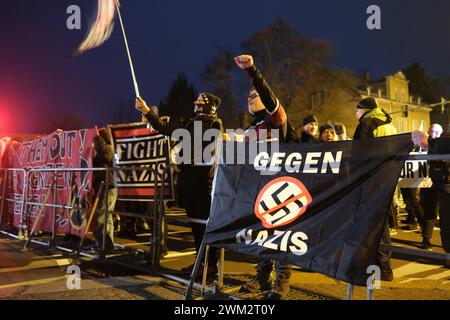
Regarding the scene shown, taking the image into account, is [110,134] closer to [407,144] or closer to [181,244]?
[181,244]

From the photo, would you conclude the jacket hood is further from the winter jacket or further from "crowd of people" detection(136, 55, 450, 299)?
the winter jacket

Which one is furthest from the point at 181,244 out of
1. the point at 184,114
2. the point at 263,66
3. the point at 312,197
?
the point at 184,114

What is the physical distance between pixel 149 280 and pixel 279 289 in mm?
1769

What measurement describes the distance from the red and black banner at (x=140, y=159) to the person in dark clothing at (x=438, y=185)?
3.38 metres

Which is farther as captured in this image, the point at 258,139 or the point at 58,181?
the point at 58,181

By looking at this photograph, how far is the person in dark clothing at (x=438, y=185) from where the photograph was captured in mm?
3340

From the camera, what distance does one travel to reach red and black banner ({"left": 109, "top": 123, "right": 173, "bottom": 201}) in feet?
19.5

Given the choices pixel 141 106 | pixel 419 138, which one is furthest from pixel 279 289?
pixel 141 106

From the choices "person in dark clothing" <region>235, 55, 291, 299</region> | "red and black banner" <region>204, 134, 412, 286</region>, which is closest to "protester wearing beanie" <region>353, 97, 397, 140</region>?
"person in dark clothing" <region>235, 55, 291, 299</region>

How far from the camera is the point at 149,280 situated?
198 inches

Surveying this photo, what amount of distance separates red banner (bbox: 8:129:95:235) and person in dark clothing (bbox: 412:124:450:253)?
16.6 feet

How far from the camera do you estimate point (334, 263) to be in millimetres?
3229

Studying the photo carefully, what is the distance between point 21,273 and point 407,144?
5.08 meters

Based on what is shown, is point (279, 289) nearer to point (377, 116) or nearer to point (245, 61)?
point (245, 61)
